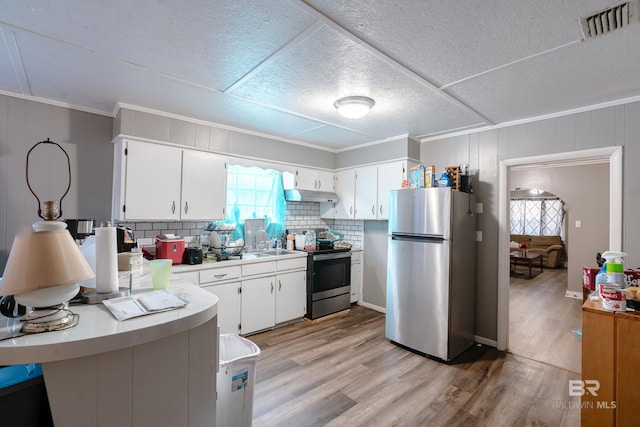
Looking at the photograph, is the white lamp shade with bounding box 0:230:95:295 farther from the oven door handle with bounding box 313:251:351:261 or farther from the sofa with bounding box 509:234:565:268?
the sofa with bounding box 509:234:565:268

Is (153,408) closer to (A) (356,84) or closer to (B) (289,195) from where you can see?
(A) (356,84)

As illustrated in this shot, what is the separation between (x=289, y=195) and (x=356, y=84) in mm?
2149

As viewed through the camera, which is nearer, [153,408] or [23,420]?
[23,420]

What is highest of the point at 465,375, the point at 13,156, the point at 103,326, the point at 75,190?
the point at 13,156

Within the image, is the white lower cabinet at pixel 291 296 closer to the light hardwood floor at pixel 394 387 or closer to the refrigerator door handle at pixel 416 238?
the light hardwood floor at pixel 394 387

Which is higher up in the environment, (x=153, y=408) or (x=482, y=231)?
(x=482, y=231)

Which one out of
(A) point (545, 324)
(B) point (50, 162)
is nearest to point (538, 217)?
(A) point (545, 324)

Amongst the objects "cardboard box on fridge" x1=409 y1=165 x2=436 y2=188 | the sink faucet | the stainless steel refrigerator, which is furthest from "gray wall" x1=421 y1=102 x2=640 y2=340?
the sink faucet

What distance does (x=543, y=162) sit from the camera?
2975mm

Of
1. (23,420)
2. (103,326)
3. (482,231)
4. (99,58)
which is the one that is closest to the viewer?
(23,420)

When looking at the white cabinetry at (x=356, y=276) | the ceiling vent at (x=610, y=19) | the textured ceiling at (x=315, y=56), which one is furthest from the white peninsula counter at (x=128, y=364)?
the white cabinetry at (x=356, y=276)

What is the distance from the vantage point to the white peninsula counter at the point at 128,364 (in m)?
0.92

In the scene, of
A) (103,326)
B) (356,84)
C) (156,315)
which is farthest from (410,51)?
(103,326)

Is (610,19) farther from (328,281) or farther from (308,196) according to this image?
(328,281)
